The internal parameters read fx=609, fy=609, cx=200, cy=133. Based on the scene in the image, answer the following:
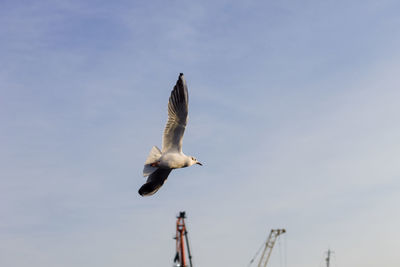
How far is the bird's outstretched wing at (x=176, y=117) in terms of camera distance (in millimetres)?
32719

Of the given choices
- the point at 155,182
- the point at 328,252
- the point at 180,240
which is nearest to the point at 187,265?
the point at 180,240

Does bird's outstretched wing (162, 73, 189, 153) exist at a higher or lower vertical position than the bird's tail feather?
higher

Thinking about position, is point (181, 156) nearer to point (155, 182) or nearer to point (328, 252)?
point (155, 182)

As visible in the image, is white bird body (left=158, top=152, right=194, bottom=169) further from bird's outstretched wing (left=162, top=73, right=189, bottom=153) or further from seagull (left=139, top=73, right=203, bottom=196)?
bird's outstretched wing (left=162, top=73, right=189, bottom=153)

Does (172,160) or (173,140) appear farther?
(173,140)

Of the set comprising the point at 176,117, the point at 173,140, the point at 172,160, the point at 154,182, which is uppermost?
the point at 176,117

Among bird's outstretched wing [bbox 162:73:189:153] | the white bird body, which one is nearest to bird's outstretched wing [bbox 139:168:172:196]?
the white bird body

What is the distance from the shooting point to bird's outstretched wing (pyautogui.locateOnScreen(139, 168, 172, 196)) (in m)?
34.4

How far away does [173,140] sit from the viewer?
33562mm

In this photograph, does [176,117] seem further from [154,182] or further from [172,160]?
[154,182]

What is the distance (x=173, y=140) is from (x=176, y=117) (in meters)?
1.32

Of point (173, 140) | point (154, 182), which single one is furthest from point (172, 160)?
point (154, 182)

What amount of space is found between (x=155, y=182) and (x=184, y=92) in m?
5.72

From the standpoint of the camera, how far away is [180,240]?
6506 cm
